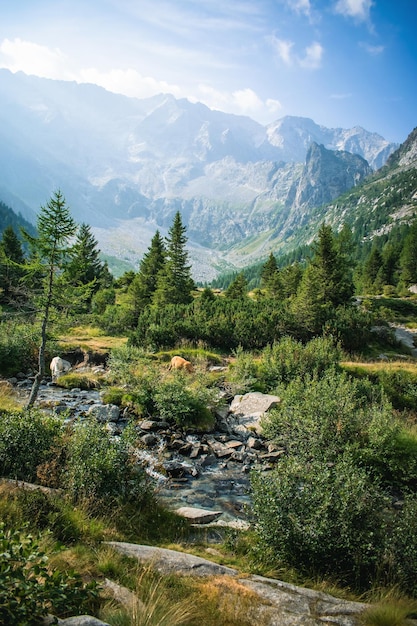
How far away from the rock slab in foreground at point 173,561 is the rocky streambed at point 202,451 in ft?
6.24

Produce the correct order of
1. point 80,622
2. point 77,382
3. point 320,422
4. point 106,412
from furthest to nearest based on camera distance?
point 77,382 < point 106,412 < point 320,422 < point 80,622

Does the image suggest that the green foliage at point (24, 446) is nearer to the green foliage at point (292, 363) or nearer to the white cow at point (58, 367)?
the green foliage at point (292, 363)

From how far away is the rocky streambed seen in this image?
9602mm

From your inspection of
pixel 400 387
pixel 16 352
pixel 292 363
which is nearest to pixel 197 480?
pixel 292 363

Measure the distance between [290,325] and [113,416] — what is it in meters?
16.3

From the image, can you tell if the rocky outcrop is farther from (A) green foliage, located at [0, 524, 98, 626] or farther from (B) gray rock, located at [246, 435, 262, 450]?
(B) gray rock, located at [246, 435, 262, 450]

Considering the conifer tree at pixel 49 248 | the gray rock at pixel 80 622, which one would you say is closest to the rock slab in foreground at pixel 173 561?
the gray rock at pixel 80 622

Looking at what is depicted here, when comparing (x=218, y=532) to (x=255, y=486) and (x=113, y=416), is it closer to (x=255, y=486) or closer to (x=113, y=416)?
(x=255, y=486)

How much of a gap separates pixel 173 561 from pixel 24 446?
4.11m

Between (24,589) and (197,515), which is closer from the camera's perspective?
(24,589)

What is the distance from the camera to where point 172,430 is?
14.0 meters

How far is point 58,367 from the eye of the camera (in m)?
21.4

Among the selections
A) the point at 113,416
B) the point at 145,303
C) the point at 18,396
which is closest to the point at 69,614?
the point at 113,416

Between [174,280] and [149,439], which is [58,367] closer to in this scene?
[149,439]
